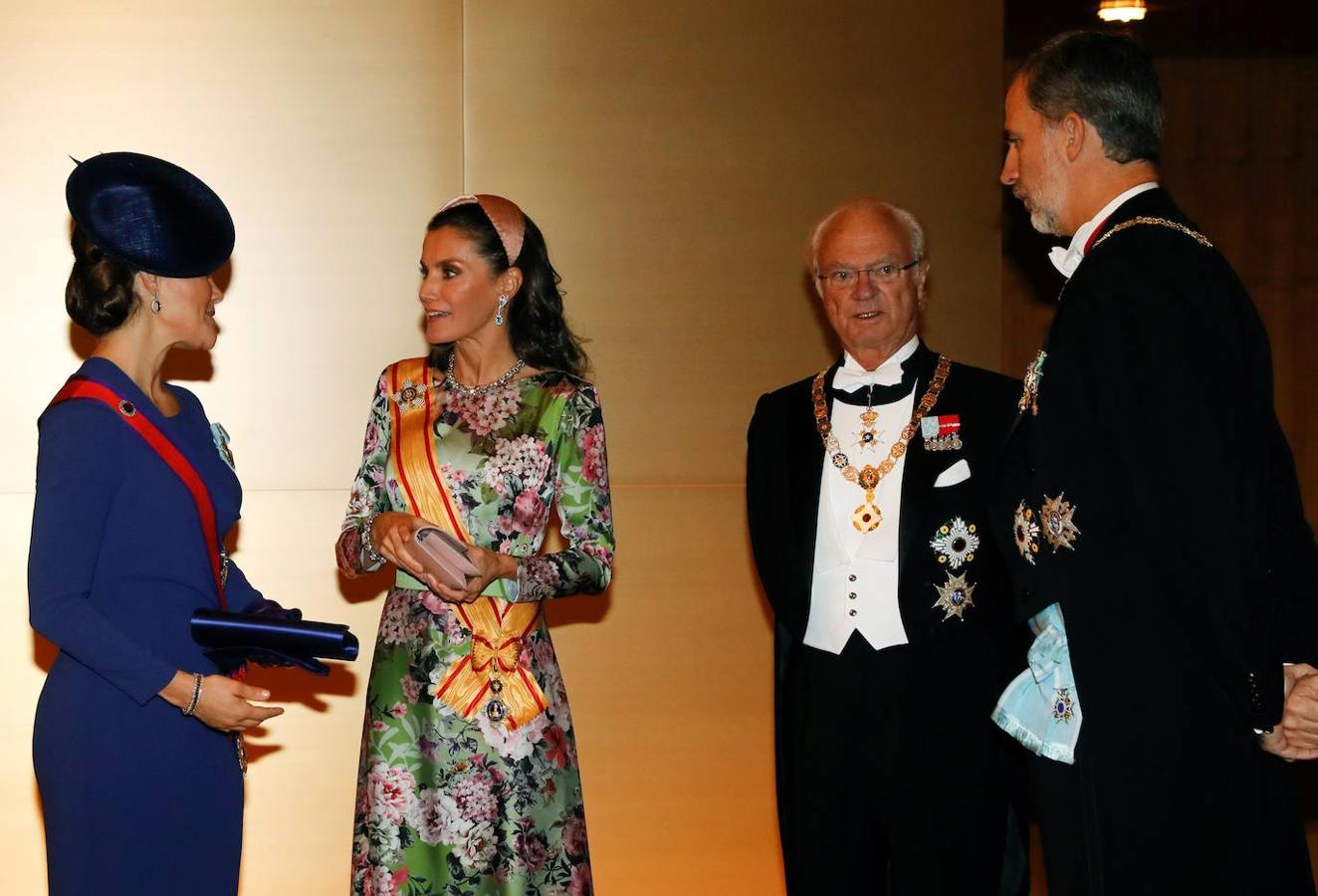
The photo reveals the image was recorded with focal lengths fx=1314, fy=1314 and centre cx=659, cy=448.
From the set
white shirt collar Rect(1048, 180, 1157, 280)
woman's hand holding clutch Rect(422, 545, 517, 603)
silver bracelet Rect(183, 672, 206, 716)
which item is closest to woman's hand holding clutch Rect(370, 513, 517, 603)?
woman's hand holding clutch Rect(422, 545, 517, 603)

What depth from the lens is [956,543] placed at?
2.93 meters

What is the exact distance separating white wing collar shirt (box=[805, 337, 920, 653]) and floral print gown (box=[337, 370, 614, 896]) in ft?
1.62

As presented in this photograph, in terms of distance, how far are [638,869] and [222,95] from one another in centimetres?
266

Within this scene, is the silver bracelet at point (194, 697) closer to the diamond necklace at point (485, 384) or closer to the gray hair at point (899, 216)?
the diamond necklace at point (485, 384)

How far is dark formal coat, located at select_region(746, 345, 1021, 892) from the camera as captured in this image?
2.87 m

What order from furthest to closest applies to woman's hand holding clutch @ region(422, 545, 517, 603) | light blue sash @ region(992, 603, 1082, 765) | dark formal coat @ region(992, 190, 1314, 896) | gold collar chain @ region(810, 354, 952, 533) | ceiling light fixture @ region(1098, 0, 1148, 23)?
1. ceiling light fixture @ region(1098, 0, 1148, 23)
2. gold collar chain @ region(810, 354, 952, 533)
3. woman's hand holding clutch @ region(422, 545, 517, 603)
4. light blue sash @ region(992, 603, 1082, 765)
5. dark formal coat @ region(992, 190, 1314, 896)

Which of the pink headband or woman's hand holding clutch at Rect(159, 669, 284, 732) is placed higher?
the pink headband

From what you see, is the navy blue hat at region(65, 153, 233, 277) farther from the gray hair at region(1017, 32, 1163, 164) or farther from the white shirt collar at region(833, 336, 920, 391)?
the gray hair at region(1017, 32, 1163, 164)

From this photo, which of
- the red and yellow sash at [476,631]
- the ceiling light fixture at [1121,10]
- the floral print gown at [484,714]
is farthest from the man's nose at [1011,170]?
the ceiling light fixture at [1121,10]

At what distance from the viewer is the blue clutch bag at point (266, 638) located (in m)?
2.44

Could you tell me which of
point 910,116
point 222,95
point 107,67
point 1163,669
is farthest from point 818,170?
point 1163,669

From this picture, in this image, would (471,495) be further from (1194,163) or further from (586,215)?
(1194,163)

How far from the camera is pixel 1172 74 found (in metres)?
5.67

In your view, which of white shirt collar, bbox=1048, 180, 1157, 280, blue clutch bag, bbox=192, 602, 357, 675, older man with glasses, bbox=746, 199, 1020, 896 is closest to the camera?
white shirt collar, bbox=1048, 180, 1157, 280
